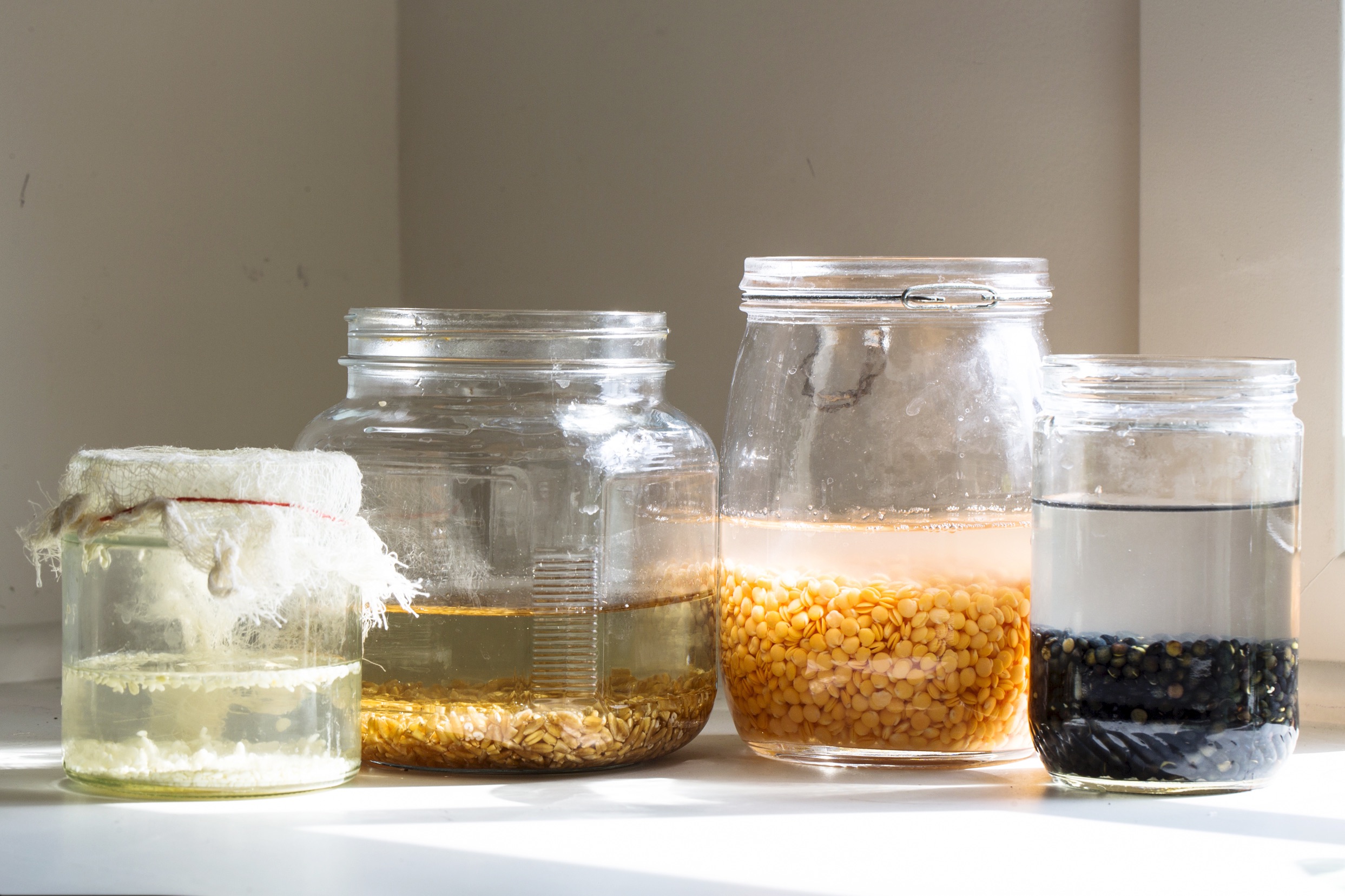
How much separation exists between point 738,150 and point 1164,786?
583 mm

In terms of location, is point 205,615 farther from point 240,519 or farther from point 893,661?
point 893,661

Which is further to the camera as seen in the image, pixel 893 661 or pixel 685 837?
pixel 893 661

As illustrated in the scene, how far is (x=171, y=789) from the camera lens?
0.73m

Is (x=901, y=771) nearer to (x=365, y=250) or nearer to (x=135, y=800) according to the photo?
(x=135, y=800)

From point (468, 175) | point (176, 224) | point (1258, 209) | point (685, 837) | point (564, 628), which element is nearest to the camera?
point (685, 837)

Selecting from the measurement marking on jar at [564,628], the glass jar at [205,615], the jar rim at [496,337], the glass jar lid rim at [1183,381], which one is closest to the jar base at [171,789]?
the glass jar at [205,615]

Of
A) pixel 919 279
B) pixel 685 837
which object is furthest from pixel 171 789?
pixel 919 279

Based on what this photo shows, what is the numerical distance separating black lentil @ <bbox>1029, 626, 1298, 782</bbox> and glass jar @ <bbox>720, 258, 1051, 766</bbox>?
0.22ft

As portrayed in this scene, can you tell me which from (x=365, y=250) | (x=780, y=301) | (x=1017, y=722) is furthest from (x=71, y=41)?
(x=1017, y=722)

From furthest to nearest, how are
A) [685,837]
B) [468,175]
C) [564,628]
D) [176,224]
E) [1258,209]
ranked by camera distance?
[468,175]
[176,224]
[1258,209]
[564,628]
[685,837]

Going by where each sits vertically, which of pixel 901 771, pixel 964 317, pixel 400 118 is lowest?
pixel 901 771

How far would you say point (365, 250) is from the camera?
1.23 meters

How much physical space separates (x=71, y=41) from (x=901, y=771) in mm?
757

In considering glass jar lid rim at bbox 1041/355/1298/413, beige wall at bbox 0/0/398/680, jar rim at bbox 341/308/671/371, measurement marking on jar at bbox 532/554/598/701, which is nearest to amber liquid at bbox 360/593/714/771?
measurement marking on jar at bbox 532/554/598/701
